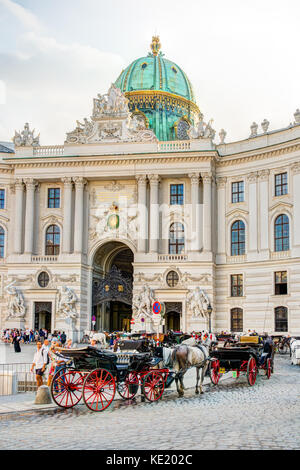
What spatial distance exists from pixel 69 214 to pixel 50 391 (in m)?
36.5

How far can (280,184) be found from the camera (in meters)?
49.8

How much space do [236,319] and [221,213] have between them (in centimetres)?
942

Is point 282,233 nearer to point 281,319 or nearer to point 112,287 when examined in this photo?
point 281,319

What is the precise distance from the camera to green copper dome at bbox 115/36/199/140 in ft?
204

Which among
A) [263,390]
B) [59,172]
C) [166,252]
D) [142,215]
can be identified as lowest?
[263,390]

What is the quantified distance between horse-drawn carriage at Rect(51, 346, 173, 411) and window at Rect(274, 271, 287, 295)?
30786 millimetres

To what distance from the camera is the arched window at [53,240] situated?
5422 cm

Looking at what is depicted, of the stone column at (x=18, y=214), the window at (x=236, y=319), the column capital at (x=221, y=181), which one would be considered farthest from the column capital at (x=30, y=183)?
the window at (x=236, y=319)

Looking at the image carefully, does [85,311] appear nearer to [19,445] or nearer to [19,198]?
[19,198]

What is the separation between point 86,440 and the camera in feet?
39.4

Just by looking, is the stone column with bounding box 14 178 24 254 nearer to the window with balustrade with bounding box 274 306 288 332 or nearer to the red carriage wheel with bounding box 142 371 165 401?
the window with balustrade with bounding box 274 306 288 332

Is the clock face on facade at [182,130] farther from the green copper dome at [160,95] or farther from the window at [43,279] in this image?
the window at [43,279]

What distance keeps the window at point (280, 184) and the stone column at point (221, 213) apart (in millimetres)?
4887
